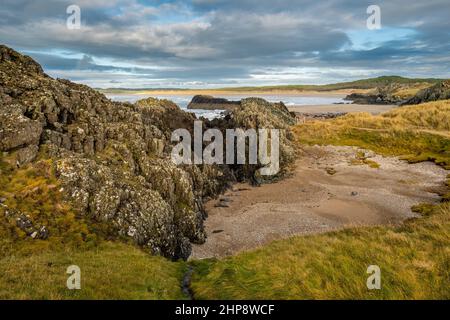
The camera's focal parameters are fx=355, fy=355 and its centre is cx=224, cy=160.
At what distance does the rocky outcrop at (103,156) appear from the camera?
93.6ft

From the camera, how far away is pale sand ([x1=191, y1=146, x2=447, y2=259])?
37.7 metres

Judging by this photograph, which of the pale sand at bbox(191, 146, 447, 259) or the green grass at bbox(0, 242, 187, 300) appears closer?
the green grass at bbox(0, 242, 187, 300)

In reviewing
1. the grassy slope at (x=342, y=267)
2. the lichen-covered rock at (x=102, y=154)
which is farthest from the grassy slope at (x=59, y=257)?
the grassy slope at (x=342, y=267)

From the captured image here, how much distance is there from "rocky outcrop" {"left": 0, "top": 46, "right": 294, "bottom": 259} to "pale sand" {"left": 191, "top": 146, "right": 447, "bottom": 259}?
151 inches

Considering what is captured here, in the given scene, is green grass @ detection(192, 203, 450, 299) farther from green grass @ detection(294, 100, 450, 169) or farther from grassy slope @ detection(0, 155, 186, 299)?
green grass @ detection(294, 100, 450, 169)

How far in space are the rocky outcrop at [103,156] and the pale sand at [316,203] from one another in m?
3.84

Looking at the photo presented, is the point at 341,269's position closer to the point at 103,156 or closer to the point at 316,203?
the point at 103,156

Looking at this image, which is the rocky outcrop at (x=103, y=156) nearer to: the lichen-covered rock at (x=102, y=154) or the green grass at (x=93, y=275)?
the lichen-covered rock at (x=102, y=154)

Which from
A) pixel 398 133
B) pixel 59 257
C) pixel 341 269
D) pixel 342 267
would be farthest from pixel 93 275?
pixel 398 133

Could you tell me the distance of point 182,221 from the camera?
1400 inches

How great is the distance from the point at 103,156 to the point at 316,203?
27080 mm

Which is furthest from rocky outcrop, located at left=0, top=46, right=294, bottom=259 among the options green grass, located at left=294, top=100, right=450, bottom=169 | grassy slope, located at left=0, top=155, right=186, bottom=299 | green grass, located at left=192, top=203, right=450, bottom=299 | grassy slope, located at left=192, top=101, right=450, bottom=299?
green grass, located at left=294, top=100, right=450, bottom=169

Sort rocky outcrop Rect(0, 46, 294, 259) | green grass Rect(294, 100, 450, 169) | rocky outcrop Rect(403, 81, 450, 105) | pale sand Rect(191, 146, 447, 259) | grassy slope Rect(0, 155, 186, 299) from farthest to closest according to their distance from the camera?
rocky outcrop Rect(403, 81, 450, 105) < green grass Rect(294, 100, 450, 169) < pale sand Rect(191, 146, 447, 259) < rocky outcrop Rect(0, 46, 294, 259) < grassy slope Rect(0, 155, 186, 299)

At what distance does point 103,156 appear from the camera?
3478 cm
